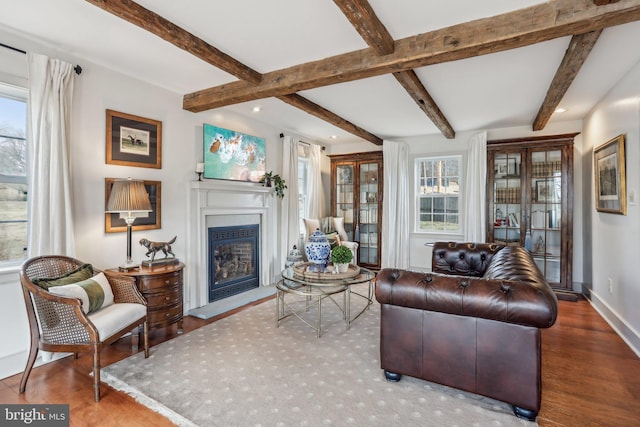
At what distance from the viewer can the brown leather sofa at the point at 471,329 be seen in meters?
1.84

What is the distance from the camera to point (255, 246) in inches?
Answer: 189

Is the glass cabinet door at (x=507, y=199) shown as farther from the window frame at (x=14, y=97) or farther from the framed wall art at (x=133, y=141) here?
the window frame at (x=14, y=97)

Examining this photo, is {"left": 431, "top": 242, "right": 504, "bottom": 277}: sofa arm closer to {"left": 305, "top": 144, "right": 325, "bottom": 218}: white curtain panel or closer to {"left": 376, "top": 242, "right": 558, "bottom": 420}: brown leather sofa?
{"left": 376, "top": 242, "right": 558, "bottom": 420}: brown leather sofa

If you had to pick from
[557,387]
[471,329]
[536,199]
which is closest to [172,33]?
[471,329]

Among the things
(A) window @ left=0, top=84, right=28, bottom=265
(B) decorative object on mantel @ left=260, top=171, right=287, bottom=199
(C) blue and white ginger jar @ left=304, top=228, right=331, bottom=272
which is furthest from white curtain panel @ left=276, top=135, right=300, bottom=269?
(A) window @ left=0, top=84, right=28, bottom=265

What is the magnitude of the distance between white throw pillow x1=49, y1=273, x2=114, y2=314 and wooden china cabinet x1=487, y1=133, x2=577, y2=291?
15.6 ft

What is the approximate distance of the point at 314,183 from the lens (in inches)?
238

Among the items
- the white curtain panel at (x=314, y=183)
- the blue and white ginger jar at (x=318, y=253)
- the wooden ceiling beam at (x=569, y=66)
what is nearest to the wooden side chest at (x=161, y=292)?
the blue and white ginger jar at (x=318, y=253)

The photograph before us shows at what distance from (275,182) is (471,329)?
3658 mm

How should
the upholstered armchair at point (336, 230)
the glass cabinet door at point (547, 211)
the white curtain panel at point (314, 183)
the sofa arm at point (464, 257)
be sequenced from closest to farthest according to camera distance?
the sofa arm at point (464, 257) < the glass cabinet door at point (547, 211) < the upholstered armchair at point (336, 230) < the white curtain panel at point (314, 183)

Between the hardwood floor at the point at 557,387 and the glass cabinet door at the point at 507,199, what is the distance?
2058 millimetres

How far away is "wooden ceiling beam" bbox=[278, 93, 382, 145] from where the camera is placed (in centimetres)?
364

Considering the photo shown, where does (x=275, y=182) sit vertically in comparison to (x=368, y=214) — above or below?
above

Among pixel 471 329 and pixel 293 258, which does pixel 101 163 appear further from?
pixel 471 329
